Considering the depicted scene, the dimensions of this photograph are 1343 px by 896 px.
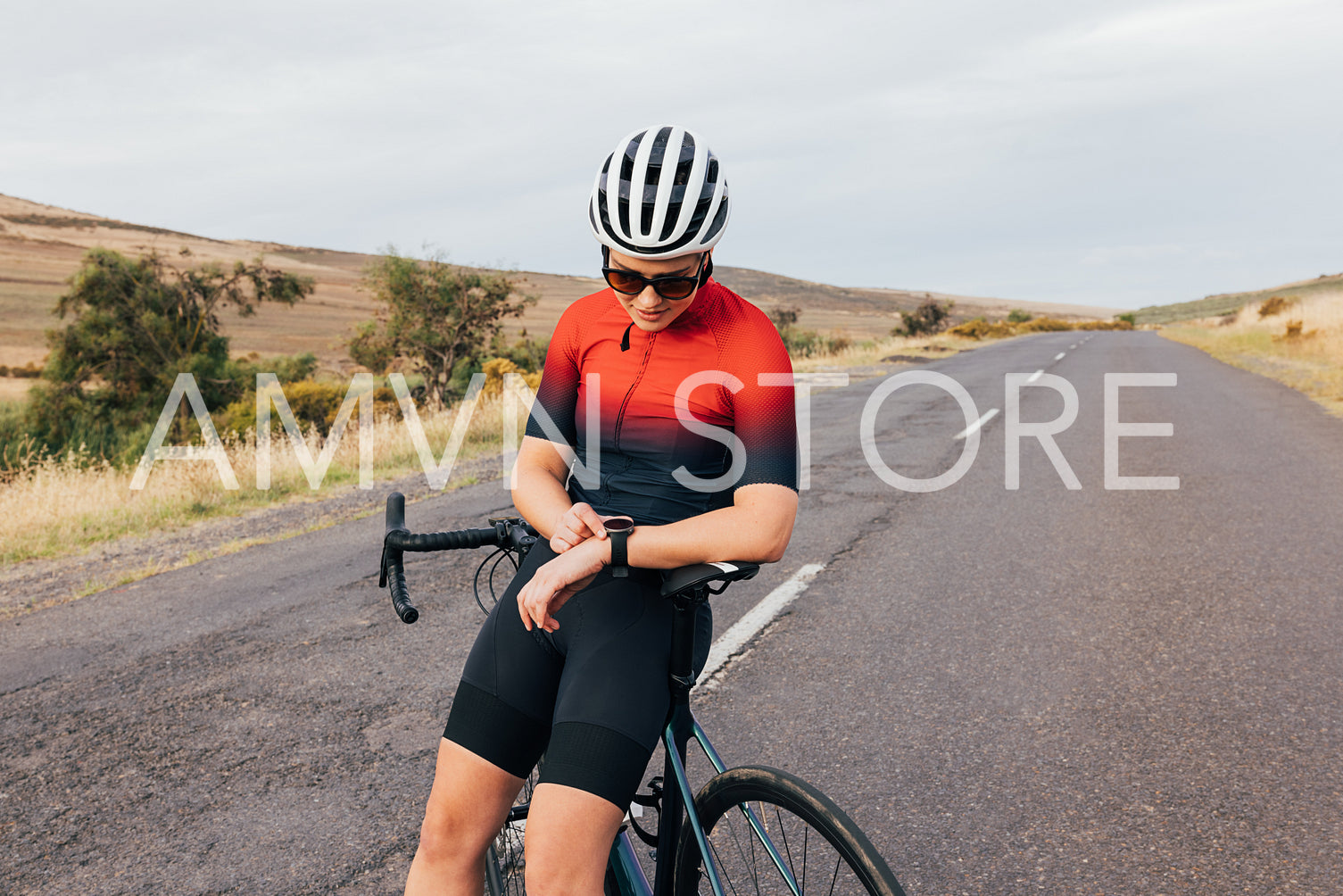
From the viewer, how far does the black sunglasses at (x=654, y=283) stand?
174 centimetres

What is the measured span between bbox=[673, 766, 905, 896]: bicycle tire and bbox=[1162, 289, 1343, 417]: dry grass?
14.3 m

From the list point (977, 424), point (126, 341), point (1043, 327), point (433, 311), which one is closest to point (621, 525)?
point (977, 424)

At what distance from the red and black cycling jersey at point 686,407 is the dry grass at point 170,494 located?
7.14 m

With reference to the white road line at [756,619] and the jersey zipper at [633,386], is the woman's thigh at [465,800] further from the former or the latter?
the white road line at [756,619]

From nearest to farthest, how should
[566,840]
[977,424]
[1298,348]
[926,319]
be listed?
[566,840] < [977,424] < [1298,348] < [926,319]

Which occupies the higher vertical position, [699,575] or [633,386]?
[633,386]

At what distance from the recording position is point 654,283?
1.75 metres

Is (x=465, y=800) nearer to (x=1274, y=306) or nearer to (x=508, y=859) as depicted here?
(x=508, y=859)

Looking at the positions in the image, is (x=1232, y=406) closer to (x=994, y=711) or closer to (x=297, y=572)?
(x=994, y=711)

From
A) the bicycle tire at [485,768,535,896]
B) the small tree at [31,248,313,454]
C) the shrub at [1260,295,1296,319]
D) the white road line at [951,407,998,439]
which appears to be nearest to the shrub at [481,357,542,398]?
the white road line at [951,407,998,439]

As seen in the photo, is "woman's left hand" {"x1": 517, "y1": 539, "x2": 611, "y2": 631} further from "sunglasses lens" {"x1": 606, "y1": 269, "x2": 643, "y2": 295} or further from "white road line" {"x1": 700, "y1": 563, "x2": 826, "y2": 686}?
"white road line" {"x1": 700, "y1": 563, "x2": 826, "y2": 686}

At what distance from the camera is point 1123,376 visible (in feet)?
62.8

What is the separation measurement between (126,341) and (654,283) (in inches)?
1079

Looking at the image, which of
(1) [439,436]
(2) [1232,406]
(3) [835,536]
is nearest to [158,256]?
(1) [439,436]
